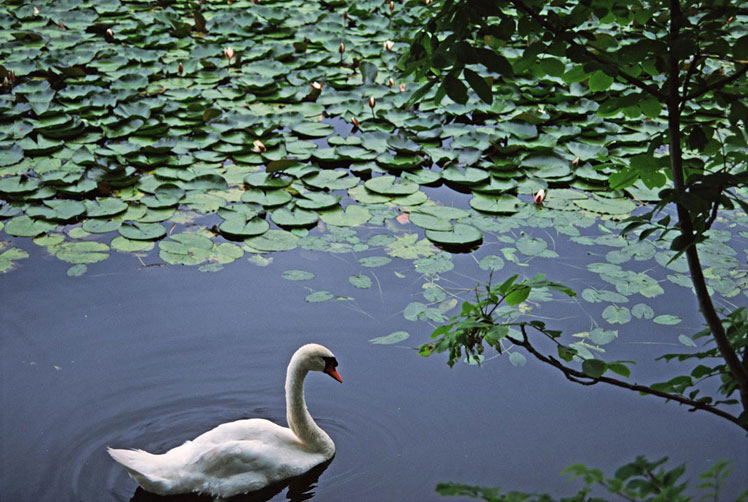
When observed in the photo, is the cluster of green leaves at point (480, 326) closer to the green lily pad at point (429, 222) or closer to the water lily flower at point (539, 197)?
the green lily pad at point (429, 222)

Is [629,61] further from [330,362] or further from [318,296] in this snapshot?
[318,296]

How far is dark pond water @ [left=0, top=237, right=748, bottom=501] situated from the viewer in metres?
3.20

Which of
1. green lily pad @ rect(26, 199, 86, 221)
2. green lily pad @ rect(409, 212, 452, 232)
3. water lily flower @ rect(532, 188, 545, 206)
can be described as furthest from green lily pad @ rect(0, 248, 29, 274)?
water lily flower @ rect(532, 188, 545, 206)

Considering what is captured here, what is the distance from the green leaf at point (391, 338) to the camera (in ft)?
12.8

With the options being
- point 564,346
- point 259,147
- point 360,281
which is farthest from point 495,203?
point 564,346

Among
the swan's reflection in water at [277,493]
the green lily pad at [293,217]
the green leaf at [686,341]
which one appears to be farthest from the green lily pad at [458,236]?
the swan's reflection in water at [277,493]

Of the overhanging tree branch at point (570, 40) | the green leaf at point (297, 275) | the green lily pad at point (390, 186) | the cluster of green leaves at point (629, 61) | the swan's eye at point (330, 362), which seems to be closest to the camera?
the cluster of green leaves at point (629, 61)

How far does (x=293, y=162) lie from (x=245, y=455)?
2593mm

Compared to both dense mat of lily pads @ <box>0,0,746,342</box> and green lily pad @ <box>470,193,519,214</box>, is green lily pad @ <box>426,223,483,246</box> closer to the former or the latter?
dense mat of lily pads @ <box>0,0,746,342</box>

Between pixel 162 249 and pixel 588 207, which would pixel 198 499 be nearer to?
pixel 162 249

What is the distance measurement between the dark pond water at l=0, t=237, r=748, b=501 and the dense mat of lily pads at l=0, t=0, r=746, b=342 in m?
0.21

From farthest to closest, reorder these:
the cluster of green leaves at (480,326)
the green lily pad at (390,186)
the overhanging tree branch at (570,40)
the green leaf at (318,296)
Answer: the green lily pad at (390,186)
the green leaf at (318,296)
the cluster of green leaves at (480,326)
the overhanging tree branch at (570,40)

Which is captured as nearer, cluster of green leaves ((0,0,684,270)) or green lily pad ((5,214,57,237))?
green lily pad ((5,214,57,237))

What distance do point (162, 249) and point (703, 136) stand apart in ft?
11.1
